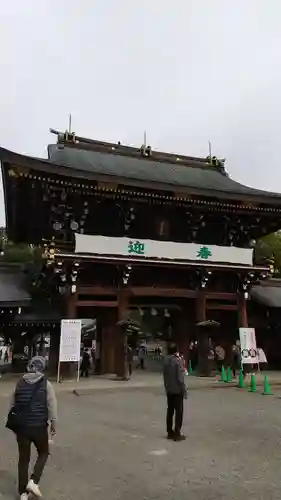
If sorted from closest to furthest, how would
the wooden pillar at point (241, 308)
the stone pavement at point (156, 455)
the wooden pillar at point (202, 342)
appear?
the stone pavement at point (156, 455) < the wooden pillar at point (202, 342) < the wooden pillar at point (241, 308)

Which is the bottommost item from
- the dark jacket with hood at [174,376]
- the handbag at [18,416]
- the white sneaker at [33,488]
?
the white sneaker at [33,488]

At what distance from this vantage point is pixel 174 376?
29.2 feet

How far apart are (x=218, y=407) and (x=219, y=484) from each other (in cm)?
700

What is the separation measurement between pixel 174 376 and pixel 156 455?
1623 millimetres

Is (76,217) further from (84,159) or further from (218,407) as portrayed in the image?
(218,407)

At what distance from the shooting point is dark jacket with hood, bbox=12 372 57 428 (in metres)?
5.36

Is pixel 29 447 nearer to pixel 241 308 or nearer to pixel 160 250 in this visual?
pixel 160 250

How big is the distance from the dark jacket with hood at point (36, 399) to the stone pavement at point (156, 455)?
38.1 inches

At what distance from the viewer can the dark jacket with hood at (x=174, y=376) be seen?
8.78 meters

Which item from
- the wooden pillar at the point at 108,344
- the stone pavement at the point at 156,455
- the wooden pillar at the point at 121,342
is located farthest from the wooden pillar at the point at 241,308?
the stone pavement at the point at 156,455

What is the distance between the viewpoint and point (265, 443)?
8391 mm

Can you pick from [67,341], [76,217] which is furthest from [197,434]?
[76,217]

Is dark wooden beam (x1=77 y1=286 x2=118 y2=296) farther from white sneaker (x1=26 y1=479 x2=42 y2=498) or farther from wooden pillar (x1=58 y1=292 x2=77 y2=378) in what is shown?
white sneaker (x1=26 y1=479 x2=42 y2=498)

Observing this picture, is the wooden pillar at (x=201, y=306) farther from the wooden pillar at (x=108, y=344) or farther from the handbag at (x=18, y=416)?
the handbag at (x=18, y=416)
